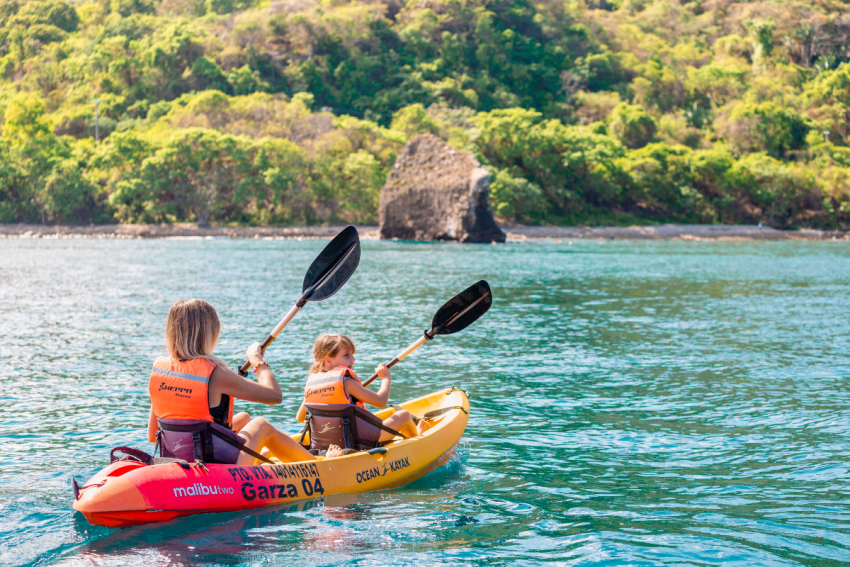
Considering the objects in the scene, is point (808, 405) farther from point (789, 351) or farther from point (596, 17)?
point (596, 17)

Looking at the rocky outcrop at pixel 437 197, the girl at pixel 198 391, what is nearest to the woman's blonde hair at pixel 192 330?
the girl at pixel 198 391

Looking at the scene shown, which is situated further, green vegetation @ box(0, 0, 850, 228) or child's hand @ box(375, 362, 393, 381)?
green vegetation @ box(0, 0, 850, 228)

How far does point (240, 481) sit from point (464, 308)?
4123 mm

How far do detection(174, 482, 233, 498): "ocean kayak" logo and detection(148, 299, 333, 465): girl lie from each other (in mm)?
192

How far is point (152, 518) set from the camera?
584 centimetres

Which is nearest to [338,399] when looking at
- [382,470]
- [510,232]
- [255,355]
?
[382,470]

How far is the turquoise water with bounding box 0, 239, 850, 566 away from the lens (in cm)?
580

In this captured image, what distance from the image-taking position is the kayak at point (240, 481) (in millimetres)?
5727

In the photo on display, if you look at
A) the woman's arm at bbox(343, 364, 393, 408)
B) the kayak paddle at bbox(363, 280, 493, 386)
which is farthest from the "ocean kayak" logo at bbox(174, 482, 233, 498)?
the kayak paddle at bbox(363, 280, 493, 386)

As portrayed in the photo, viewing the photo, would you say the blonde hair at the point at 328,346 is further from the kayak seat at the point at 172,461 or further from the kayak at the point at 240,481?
the kayak seat at the point at 172,461

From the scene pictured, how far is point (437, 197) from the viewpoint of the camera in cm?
5681

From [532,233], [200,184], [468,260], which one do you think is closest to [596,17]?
[532,233]

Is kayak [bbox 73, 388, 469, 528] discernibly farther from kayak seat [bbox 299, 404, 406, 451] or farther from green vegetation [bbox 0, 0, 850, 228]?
green vegetation [bbox 0, 0, 850, 228]

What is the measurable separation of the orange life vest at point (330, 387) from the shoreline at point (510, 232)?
57.0 metres
